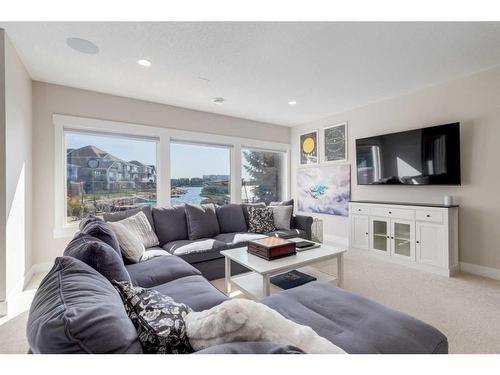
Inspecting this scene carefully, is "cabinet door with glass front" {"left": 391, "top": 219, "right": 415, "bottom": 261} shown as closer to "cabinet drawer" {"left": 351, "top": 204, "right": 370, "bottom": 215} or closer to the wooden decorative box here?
"cabinet drawer" {"left": 351, "top": 204, "right": 370, "bottom": 215}

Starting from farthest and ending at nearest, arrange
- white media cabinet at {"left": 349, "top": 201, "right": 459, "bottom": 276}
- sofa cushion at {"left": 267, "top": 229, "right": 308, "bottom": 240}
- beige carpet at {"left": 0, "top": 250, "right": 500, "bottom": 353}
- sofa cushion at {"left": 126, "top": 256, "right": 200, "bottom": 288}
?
1. sofa cushion at {"left": 267, "top": 229, "right": 308, "bottom": 240}
2. white media cabinet at {"left": 349, "top": 201, "right": 459, "bottom": 276}
3. sofa cushion at {"left": 126, "top": 256, "right": 200, "bottom": 288}
4. beige carpet at {"left": 0, "top": 250, "right": 500, "bottom": 353}

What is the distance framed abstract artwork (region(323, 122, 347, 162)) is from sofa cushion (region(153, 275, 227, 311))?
344 centimetres

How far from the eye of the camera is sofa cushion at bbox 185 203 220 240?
9.96 ft

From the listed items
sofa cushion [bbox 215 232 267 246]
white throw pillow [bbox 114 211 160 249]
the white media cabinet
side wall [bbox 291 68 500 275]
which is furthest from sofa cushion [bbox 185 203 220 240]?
side wall [bbox 291 68 500 275]

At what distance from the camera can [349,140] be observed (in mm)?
4172

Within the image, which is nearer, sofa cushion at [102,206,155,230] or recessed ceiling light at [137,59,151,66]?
recessed ceiling light at [137,59,151,66]

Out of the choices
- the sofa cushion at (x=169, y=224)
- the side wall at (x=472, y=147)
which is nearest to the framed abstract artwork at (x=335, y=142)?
the side wall at (x=472, y=147)

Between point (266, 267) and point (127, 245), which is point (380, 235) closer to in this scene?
point (266, 267)

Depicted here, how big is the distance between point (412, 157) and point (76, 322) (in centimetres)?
384

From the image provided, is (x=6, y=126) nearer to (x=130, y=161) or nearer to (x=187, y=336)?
(x=130, y=161)

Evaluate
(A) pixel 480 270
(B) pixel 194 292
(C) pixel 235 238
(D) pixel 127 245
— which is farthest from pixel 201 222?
(A) pixel 480 270

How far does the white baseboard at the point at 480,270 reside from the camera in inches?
107

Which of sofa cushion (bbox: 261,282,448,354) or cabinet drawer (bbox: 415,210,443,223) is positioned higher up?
cabinet drawer (bbox: 415,210,443,223)

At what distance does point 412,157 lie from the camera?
3.29 m
